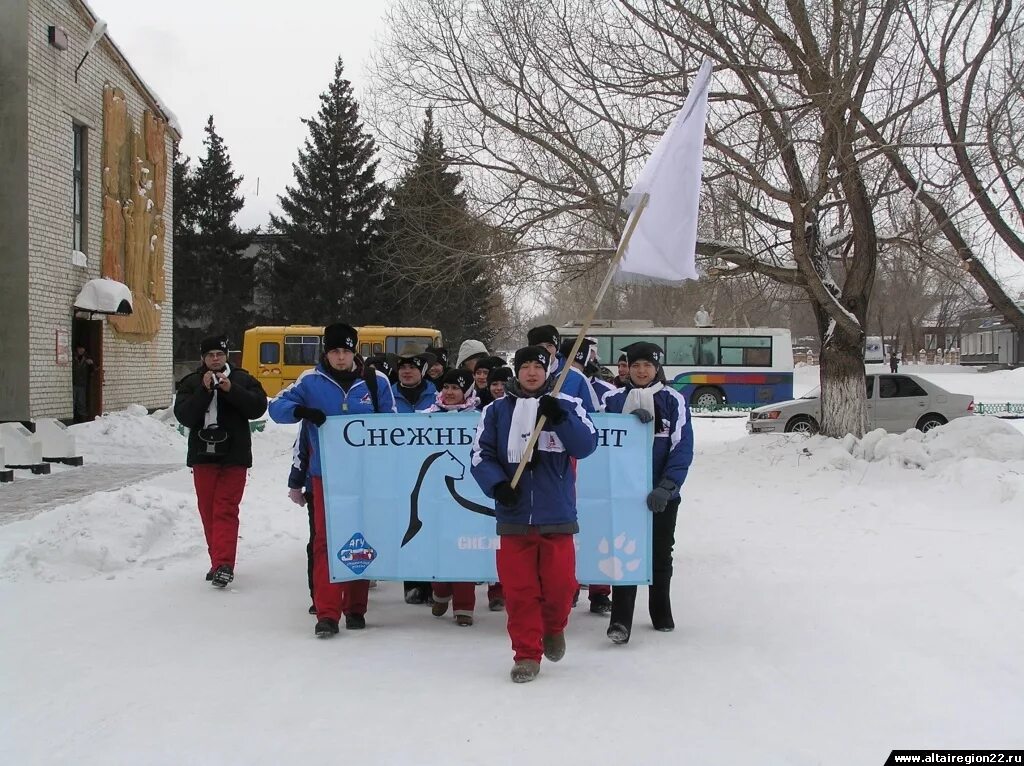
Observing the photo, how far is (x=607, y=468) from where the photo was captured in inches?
234

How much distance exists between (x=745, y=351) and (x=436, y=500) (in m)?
27.6

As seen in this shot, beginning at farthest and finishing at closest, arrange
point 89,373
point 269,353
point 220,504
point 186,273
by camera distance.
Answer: point 186,273, point 269,353, point 89,373, point 220,504

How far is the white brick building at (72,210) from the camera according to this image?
14.4 metres

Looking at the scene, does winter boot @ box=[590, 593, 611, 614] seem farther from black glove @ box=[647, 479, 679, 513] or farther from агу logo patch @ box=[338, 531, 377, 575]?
агу logo patch @ box=[338, 531, 377, 575]

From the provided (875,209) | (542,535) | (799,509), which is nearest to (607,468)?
(542,535)

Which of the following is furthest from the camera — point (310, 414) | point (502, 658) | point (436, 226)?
point (436, 226)

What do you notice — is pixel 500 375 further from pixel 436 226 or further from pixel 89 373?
pixel 89 373

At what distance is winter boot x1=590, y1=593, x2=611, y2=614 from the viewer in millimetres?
6523

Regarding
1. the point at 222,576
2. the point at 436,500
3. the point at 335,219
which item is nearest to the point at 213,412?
the point at 222,576

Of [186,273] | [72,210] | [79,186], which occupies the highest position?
[186,273]

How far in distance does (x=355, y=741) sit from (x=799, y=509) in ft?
26.2

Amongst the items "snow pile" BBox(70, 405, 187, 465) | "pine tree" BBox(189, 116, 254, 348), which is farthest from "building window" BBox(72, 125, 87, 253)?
"pine tree" BBox(189, 116, 254, 348)

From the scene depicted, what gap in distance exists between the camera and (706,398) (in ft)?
106

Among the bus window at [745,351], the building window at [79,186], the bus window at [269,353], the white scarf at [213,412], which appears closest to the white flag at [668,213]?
the white scarf at [213,412]
